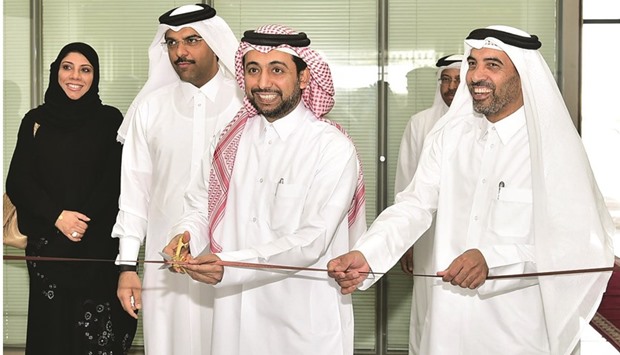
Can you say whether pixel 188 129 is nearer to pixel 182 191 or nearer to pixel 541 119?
pixel 182 191

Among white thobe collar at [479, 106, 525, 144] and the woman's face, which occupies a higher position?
Result: the woman's face

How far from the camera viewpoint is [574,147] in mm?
3029

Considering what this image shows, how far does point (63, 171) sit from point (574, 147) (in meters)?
2.02

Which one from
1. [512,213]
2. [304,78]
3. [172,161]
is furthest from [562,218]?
[172,161]

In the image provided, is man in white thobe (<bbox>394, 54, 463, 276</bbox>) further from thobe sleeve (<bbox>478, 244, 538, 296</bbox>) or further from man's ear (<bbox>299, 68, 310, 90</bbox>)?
thobe sleeve (<bbox>478, 244, 538, 296</bbox>)

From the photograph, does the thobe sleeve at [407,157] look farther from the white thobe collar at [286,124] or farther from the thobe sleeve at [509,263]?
the thobe sleeve at [509,263]

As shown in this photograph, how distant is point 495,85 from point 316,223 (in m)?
0.69

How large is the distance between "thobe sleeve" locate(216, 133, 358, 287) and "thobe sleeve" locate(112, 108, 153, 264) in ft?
2.51

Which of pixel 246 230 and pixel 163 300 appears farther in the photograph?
pixel 163 300

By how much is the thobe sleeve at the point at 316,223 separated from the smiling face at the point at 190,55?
36.4 inches

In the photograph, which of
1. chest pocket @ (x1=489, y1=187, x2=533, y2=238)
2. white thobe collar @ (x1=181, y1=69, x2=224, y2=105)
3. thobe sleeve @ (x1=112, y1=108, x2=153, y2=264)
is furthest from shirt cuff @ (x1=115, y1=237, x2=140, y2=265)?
chest pocket @ (x1=489, y1=187, x2=533, y2=238)

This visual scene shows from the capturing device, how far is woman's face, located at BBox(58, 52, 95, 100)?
4.15 m

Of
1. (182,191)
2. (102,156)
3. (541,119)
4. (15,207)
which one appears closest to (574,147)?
(541,119)

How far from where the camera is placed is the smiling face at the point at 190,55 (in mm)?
3924
